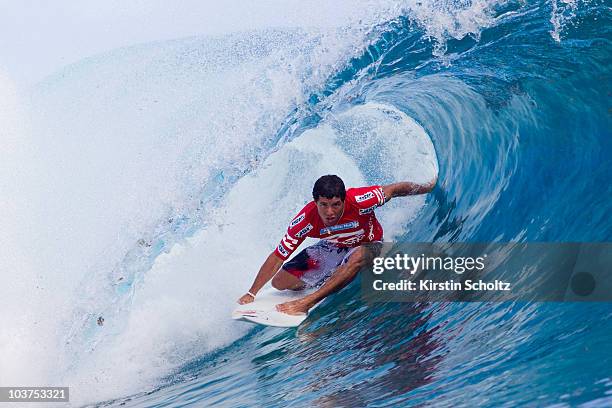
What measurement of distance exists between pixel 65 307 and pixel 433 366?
3981 millimetres

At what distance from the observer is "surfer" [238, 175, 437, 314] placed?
5.53 meters

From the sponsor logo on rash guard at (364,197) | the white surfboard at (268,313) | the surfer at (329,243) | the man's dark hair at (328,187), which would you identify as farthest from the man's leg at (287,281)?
the man's dark hair at (328,187)

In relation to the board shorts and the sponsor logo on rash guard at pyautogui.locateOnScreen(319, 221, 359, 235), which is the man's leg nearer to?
the board shorts

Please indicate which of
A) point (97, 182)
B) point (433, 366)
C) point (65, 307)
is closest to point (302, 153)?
point (97, 182)

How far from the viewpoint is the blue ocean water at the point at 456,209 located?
3.78 meters

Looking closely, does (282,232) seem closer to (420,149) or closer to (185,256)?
(185,256)

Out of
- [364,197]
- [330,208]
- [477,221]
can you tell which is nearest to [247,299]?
[330,208]

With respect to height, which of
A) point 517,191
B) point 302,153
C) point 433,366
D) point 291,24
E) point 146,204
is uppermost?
point 291,24

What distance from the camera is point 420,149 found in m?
8.49

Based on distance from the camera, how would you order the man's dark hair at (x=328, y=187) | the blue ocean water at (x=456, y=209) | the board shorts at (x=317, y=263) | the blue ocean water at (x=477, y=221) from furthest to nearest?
the board shorts at (x=317, y=263) < the man's dark hair at (x=328, y=187) < the blue ocean water at (x=456, y=209) < the blue ocean water at (x=477, y=221)

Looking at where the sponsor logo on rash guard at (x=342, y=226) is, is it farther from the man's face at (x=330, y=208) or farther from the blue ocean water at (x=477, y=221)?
the blue ocean water at (x=477, y=221)

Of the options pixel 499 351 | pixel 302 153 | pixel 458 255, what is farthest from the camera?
pixel 302 153

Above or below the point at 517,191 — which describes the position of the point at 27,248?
above

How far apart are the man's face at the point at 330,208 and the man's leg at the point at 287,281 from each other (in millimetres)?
885
